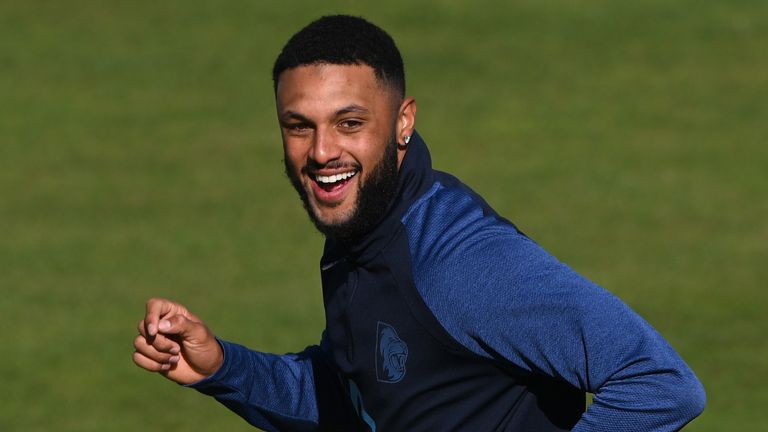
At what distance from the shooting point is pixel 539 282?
435 cm

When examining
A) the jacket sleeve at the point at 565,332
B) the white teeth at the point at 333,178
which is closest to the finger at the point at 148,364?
the white teeth at the point at 333,178

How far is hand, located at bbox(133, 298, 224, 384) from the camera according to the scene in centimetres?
493

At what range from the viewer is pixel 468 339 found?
4.49 metres

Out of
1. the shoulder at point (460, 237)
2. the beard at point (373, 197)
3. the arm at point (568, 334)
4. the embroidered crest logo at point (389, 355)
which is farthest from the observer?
the beard at point (373, 197)

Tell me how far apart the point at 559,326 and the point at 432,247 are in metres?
0.50

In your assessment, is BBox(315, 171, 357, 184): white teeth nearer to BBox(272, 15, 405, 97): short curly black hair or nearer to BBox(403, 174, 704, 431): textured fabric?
BBox(272, 15, 405, 97): short curly black hair

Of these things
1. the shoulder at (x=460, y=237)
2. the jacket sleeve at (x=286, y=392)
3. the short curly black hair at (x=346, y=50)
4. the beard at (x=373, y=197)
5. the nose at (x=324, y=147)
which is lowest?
the jacket sleeve at (x=286, y=392)

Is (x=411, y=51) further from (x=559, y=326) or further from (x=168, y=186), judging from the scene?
(x=559, y=326)

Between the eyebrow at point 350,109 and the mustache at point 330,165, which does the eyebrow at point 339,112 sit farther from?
the mustache at point 330,165

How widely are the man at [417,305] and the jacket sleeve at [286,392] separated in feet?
0.24

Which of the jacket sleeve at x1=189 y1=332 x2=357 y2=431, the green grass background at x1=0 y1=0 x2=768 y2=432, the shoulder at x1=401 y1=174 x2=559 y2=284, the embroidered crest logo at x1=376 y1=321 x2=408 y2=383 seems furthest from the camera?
the green grass background at x1=0 y1=0 x2=768 y2=432

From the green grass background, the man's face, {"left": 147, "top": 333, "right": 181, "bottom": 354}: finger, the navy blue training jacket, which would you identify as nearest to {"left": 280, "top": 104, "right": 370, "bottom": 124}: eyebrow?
the man's face

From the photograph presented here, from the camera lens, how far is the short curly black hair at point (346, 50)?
4.80m

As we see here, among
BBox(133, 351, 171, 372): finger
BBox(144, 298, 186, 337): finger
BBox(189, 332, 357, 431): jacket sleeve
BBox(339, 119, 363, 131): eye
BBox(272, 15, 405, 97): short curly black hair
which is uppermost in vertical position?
BBox(272, 15, 405, 97): short curly black hair
